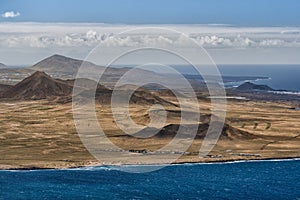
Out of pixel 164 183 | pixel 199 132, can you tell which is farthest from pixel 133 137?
pixel 164 183

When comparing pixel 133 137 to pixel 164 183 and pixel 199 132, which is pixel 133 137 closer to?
pixel 199 132

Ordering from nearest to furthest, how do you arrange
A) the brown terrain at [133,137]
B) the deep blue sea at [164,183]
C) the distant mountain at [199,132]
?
the deep blue sea at [164,183], the brown terrain at [133,137], the distant mountain at [199,132]

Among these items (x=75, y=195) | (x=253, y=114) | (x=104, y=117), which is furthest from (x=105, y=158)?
(x=253, y=114)

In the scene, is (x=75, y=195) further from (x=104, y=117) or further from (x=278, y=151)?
(x=104, y=117)

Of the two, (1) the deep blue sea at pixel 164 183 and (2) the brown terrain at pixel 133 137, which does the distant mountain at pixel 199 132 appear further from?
(1) the deep blue sea at pixel 164 183

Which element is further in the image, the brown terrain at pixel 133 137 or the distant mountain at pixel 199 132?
the distant mountain at pixel 199 132

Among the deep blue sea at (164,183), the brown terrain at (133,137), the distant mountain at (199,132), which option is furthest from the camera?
the distant mountain at (199,132)

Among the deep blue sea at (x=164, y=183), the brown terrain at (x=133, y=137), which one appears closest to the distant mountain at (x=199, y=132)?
the brown terrain at (x=133, y=137)

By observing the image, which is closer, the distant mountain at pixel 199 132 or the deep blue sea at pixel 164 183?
the deep blue sea at pixel 164 183

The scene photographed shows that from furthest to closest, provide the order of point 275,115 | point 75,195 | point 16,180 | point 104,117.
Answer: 1. point 275,115
2. point 104,117
3. point 16,180
4. point 75,195
